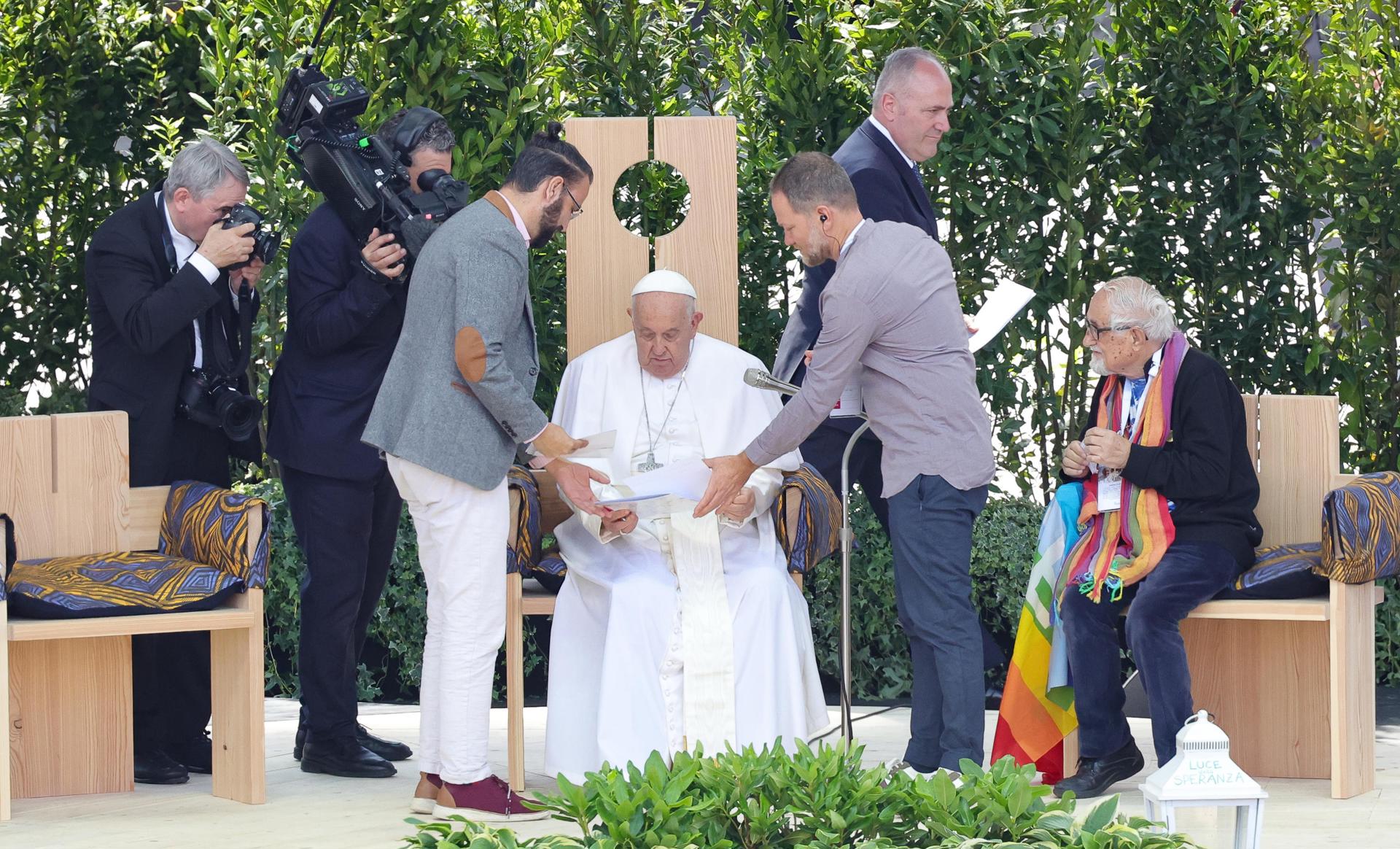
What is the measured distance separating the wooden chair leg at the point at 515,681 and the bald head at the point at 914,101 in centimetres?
160

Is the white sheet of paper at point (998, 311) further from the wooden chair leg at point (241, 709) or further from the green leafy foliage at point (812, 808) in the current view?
the green leafy foliage at point (812, 808)

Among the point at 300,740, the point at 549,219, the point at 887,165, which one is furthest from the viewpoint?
the point at 887,165

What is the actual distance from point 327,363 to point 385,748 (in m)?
1.06

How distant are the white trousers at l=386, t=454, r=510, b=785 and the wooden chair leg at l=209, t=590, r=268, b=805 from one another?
43 centimetres

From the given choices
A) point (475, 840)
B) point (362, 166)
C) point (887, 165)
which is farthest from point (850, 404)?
point (475, 840)

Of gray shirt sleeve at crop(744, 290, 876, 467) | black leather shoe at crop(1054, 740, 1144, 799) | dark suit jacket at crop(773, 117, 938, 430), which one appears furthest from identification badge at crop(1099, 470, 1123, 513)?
dark suit jacket at crop(773, 117, 938, 430)

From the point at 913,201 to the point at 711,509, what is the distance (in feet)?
3.67

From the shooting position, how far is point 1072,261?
5984mm

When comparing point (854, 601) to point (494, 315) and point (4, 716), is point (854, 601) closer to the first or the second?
point (494, 315)

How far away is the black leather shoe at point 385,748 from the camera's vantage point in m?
4.98

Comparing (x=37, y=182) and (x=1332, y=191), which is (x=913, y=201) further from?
(x=37, y=182)

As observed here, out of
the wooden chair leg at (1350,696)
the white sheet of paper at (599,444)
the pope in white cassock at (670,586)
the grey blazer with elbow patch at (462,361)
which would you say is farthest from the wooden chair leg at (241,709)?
the wooden chair leg at (1350,696)

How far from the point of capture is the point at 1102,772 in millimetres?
4531

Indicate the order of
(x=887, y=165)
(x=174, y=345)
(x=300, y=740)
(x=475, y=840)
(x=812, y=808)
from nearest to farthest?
(x=475, y=840) < (x=812, y=808) < (x=174, y=345) < (x=300, y=740) < (x=887, y=165)
